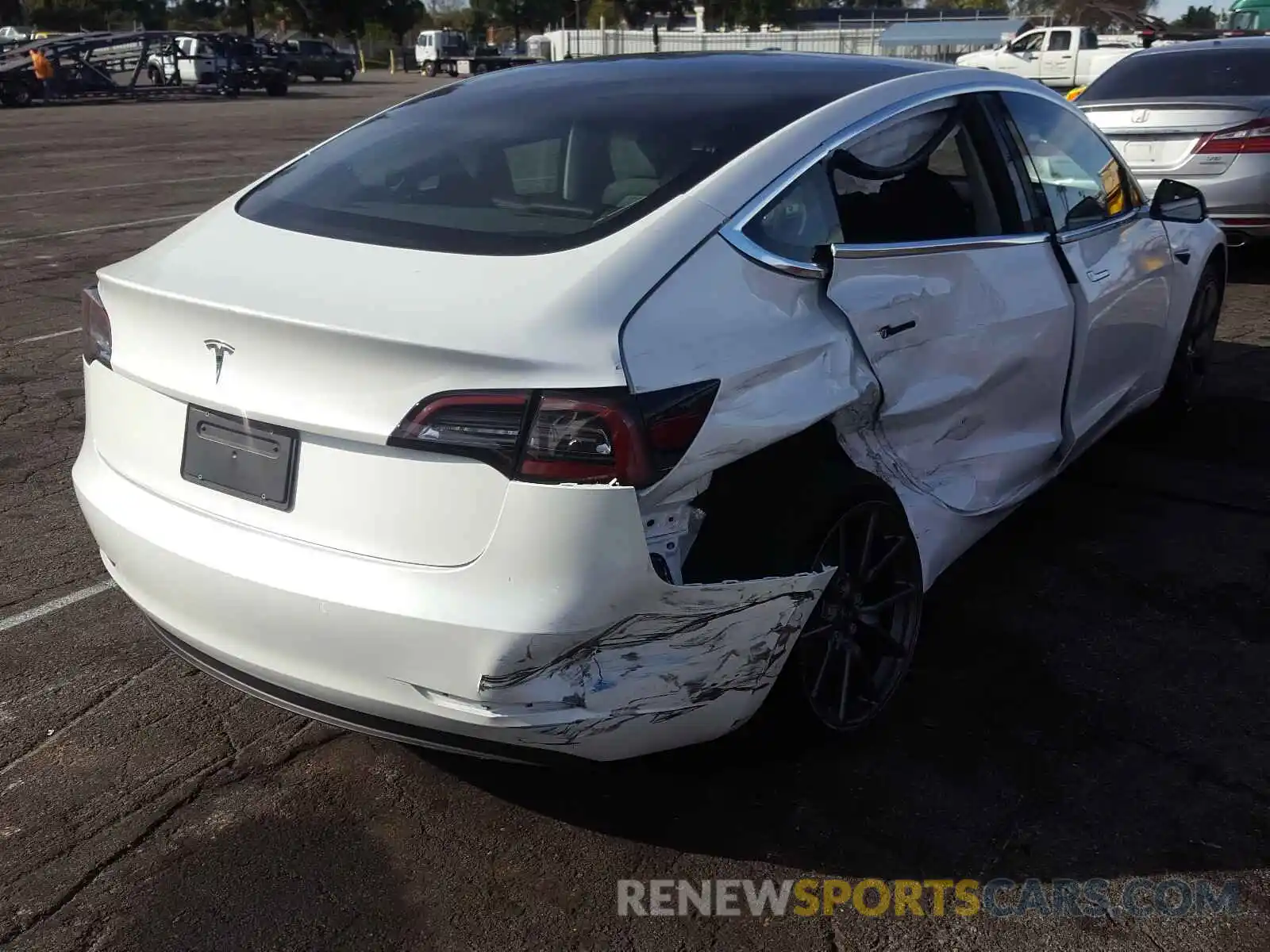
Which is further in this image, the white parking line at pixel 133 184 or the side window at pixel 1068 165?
the white parking line at pixel 133 184

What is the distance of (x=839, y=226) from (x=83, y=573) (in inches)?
111

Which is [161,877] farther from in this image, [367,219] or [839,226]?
[839,226]

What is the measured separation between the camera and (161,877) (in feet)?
8.91

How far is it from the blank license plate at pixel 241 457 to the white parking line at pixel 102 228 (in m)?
9.22

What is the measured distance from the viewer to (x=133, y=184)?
1522 centimetres

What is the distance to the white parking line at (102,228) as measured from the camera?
36.1ft

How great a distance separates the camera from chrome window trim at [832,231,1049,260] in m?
3.01

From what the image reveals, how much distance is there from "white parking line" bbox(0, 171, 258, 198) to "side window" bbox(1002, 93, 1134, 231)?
12.8 metres

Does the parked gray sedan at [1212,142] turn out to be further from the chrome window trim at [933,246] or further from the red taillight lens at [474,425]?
the red taillight lens at [474,425]

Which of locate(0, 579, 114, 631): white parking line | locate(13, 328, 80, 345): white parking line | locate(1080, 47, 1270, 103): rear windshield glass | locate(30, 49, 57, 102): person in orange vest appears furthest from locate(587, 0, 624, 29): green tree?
locate(0, 579, 114, 631): white parking line

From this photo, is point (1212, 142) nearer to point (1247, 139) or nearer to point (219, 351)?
point (1247, 139)

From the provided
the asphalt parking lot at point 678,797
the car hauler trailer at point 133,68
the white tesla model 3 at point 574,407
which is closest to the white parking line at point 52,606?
the asphalt parking lot at point 678,797

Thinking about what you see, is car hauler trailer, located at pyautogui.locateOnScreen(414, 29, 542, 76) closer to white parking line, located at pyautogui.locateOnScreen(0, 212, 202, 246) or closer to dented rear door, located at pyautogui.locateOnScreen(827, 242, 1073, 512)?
white parking line, located at pyautogui.locateOnScreen(0, 212, 202, 246)

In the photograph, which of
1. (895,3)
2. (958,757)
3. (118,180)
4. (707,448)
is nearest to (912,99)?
(707,448)
